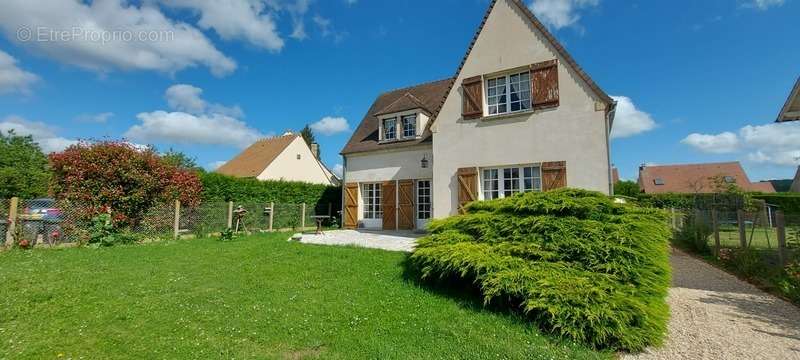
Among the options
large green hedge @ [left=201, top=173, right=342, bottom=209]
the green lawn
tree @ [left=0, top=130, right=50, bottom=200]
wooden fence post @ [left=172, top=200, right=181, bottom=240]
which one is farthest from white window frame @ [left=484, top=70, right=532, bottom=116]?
tree @ [left=0, top=130, right=50, bottom=200]

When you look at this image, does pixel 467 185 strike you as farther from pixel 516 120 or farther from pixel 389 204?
pixel 389 204

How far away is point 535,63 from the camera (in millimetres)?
10328

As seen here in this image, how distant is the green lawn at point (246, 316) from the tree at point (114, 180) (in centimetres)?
407

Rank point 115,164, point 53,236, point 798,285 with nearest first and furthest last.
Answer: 1. point 798,285
2. point 53,236
3. point 115,164

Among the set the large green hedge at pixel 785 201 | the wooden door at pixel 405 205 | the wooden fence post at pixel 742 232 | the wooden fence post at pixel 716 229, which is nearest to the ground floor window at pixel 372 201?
the wooden door at pixel 405 205

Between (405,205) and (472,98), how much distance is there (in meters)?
5.49

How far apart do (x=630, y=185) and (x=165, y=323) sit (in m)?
36.1

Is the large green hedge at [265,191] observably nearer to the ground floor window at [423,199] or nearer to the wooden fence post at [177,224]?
the wooden fence post at [177,224]

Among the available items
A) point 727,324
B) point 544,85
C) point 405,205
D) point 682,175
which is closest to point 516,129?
point 544,85

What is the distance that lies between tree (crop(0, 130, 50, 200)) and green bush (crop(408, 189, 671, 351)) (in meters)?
24.9

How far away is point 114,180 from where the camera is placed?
1132cm

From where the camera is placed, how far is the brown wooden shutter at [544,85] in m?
9.94

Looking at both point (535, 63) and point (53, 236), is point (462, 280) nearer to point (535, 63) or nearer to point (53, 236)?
point (535, 63)

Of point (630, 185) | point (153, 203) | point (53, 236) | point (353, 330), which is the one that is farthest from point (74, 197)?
point (630, 185)
